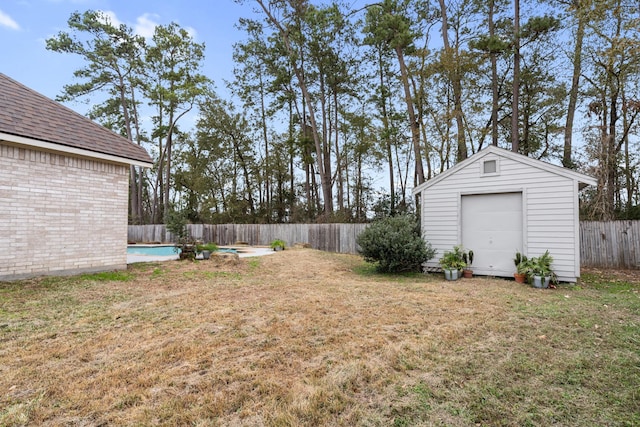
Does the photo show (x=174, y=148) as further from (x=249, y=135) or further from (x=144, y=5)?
(x=144, y=5)

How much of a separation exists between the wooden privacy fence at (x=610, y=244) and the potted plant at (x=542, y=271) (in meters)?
5.02

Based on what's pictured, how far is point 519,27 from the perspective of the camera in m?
12.3

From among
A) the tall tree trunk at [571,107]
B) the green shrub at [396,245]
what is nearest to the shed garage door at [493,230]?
the green shrub at [396,245]

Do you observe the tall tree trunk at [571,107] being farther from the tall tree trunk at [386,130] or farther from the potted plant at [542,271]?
the potted plant at [542,271]

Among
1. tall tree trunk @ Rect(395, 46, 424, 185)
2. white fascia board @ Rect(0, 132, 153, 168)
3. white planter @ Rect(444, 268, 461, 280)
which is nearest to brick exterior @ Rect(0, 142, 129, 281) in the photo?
white fascia board @ Rect(0, 132, 153, 168)

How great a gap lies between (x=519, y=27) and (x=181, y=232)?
14.8 meters

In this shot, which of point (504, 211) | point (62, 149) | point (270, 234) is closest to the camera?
point (62, 149)

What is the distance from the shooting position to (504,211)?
24.6 feet

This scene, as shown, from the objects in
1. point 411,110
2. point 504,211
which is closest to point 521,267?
point 504,211

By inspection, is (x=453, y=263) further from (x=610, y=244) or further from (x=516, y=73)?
(x=516, y=73)

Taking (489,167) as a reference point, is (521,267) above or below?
below

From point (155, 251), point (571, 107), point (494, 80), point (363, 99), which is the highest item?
point (363, 99)

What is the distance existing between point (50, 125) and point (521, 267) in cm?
1002

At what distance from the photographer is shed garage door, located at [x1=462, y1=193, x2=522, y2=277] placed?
7.39 m
